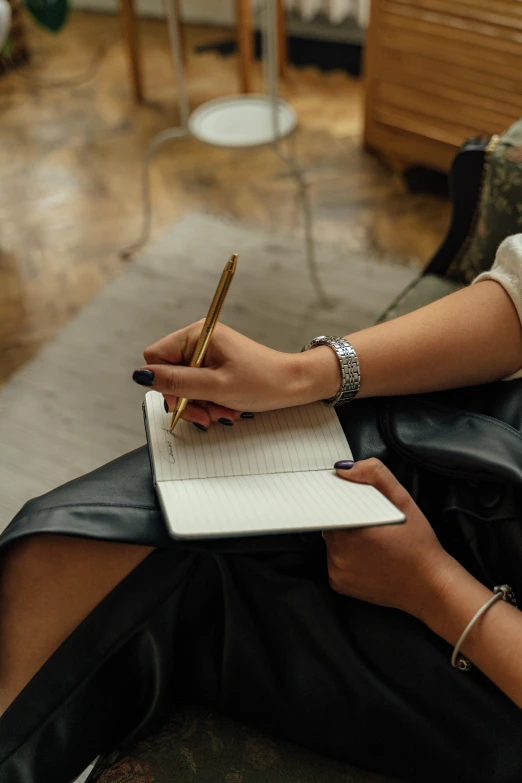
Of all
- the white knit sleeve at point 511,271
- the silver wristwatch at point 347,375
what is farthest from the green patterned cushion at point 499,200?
the silver wristwatch at point 347,375

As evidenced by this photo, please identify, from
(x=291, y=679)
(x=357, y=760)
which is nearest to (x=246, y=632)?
(x=291, y=679)

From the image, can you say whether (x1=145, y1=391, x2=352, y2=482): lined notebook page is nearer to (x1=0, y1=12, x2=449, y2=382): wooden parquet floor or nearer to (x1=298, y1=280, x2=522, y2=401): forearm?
(x1=298, y1=280, x2=522, y2=401): forearm

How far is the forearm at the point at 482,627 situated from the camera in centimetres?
72

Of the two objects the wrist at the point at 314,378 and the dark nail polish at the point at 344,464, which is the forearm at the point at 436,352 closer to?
the wrist at the point at 314,378

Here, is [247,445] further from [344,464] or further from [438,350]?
[438,350]

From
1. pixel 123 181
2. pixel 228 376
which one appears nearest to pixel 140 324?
pixel 123 181

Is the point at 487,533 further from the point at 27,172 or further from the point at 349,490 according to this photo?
the point at 27,172

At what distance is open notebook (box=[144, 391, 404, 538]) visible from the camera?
2.31ft

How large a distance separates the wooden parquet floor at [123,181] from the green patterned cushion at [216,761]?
1259mm

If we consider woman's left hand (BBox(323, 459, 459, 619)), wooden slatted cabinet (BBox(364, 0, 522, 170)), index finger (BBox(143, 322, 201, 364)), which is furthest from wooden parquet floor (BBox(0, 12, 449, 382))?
woman's left hand (BBox(323, 459, 459, 619))

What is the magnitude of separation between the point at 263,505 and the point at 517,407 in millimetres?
347

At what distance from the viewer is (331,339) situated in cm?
96

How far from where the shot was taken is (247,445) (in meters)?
0.85

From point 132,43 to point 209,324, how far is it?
2.58m
